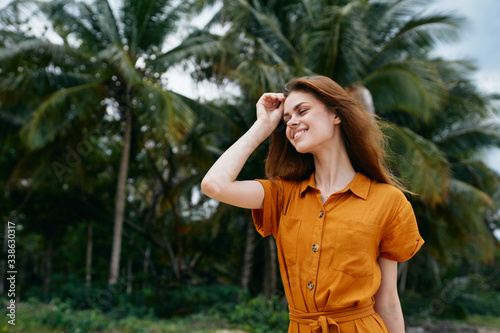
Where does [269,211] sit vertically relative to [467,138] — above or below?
below

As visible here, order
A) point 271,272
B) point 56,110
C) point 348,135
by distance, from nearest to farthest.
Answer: point 348,135
point 56,110
point 271,272

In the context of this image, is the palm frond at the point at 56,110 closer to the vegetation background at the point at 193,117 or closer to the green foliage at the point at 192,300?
the vegetation background at the point at 193,117

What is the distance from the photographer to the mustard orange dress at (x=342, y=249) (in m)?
1.45

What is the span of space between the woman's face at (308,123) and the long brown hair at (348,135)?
29 millimetres

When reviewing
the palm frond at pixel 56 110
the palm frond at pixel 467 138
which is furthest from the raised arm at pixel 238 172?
the palm frond at pixel 467 138

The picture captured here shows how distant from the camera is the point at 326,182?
1.68 metres

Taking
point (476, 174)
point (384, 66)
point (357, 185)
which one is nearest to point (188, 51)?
point (384, 66)

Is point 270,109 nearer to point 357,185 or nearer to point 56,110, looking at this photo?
point 357,185

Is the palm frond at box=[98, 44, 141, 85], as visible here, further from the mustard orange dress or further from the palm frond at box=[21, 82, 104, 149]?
the mustard orange dress

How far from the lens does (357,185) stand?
1.60 m

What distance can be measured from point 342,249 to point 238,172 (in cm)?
46

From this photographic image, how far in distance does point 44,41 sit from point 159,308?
19.3 feet

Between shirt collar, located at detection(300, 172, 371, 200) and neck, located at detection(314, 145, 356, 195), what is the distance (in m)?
0.03

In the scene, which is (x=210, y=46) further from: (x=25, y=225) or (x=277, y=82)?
(x=25, y=225)
